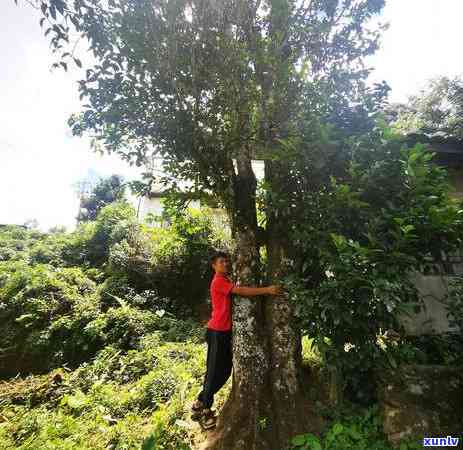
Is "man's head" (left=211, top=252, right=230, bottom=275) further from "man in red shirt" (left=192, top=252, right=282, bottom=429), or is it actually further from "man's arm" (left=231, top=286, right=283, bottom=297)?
"man's arm" (left=231, top=286, right=283, bottom=297)

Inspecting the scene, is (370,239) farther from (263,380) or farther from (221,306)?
(263,380)

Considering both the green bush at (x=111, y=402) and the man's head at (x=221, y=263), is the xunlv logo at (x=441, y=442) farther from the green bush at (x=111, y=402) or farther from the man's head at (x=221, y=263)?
the man's head at (x=221, y=263)

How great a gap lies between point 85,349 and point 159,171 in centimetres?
579

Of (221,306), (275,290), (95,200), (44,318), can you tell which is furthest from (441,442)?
(95,200)

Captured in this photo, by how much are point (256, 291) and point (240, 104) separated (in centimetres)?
280

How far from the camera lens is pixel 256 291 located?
3727 millimetres

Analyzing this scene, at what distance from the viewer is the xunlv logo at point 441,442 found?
3023 mm

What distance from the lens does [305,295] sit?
3.07m

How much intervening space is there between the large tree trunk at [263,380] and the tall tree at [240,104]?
1 centimetres

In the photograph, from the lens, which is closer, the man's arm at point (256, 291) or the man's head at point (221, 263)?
the man's arm at point (256, 291)

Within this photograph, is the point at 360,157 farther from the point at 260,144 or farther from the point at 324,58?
Result: the point at 324,58

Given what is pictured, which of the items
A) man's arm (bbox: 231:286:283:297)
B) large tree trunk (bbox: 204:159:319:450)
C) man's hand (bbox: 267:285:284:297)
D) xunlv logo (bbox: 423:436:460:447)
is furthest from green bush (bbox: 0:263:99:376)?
xunlv logo (bbox: 423:436:460:447)

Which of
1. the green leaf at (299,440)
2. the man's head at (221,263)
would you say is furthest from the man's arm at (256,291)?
the green leaf at (299,440)

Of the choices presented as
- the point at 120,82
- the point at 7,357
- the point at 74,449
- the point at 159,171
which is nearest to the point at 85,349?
the point at 7,357
